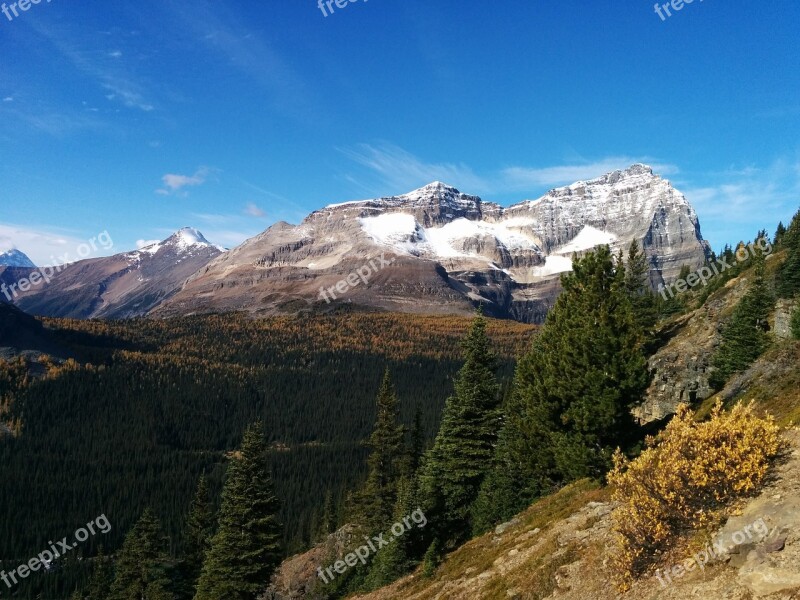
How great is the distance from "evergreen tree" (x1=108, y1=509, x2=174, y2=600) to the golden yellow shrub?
5224 centimetres

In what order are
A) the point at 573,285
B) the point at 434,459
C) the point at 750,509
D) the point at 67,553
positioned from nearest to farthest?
1. the point at 750,509
2. the point at 573,285
3. the point at 434,459
4. the point at 67,553

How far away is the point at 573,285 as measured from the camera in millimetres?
28281

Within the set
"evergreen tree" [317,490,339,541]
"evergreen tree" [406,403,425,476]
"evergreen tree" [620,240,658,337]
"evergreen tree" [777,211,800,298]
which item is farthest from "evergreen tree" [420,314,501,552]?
"evergreen tree" [317,490,339,541]

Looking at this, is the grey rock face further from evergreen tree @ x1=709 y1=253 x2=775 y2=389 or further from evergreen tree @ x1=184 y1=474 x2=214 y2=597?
evergreen tree @ x1=184 y1=474 x2=214 y2=597

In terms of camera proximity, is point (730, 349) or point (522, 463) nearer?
point (522, 463)

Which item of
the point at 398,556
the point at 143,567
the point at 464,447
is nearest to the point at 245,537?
the point at 398,556

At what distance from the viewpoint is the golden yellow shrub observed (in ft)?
42.1

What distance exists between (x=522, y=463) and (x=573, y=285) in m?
11.7

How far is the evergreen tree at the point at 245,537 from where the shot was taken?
119 ft

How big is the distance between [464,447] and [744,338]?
2256cm

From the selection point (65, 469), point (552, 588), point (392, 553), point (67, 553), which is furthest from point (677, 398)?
point (65, 469)

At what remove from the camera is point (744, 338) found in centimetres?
3638

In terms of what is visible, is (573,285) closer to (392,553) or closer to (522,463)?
(522,463)

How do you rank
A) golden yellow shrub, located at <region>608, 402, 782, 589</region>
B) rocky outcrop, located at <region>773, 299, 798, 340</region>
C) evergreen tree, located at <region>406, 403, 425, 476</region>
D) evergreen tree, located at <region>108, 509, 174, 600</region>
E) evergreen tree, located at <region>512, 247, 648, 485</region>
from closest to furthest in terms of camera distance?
golden yellow shrub, located at <region>608, 402, 782, 589</region>, evergreen tree, located at <region>512, 247, 648, 485</region>, rocky outcrop, located at <region>773, 299, 798, 340</region>, evergreen tree, located at <region>108, 509, 174, 600</region>, evergreen tree, located at <region>406, 403, 425, 476</region>
